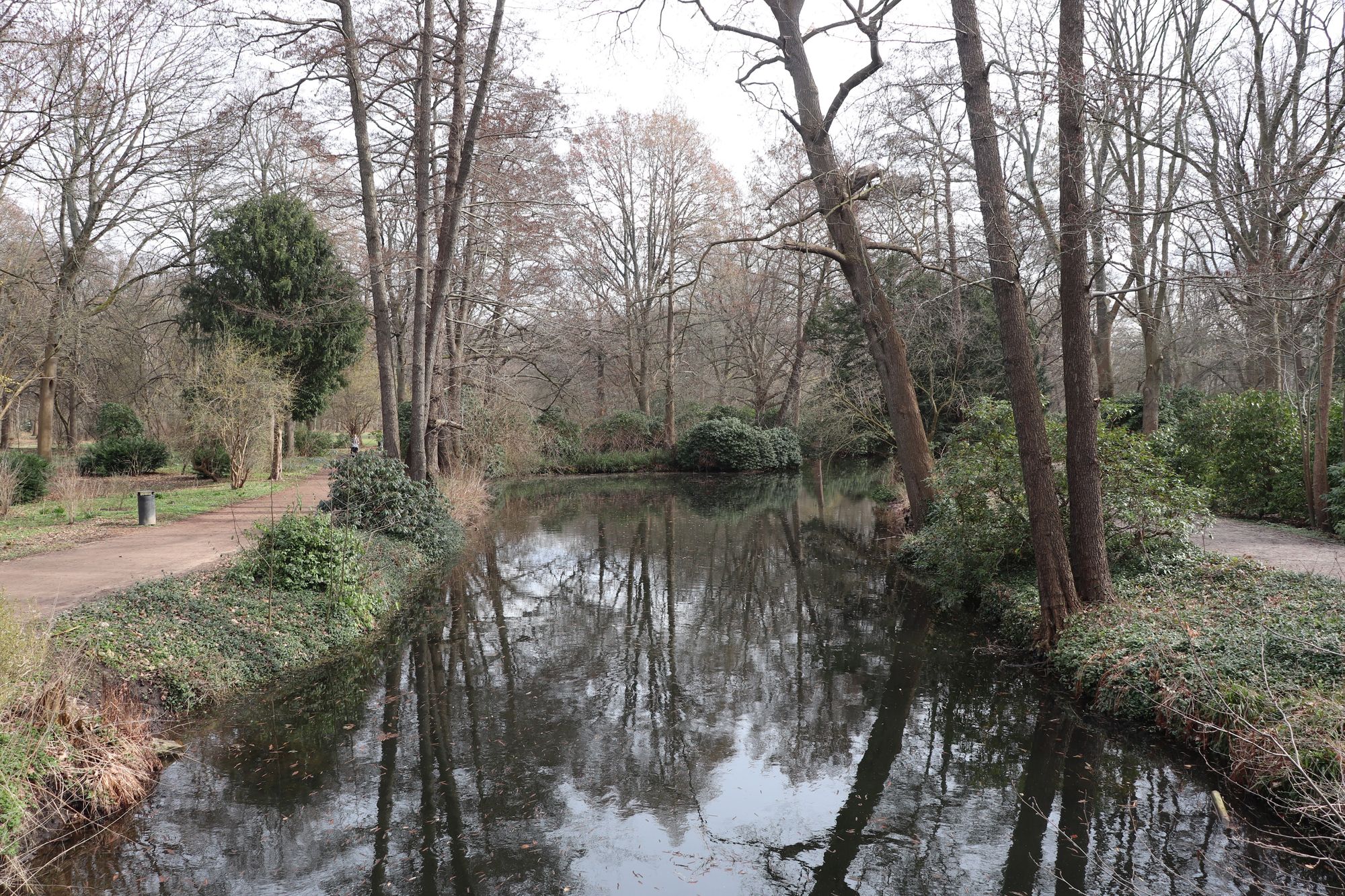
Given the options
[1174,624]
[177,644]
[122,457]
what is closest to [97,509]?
[122,457]

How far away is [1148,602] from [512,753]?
5.88 meters

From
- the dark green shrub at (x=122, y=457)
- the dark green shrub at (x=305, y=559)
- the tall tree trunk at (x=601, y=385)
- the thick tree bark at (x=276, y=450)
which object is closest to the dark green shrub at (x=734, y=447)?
the tall tree trunk at (x=601, y=385)

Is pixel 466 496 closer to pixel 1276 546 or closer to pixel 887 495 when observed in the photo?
pixel 887 495

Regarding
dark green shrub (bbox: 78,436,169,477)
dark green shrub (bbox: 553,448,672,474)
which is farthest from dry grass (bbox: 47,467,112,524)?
dark green shrub (bbox: 553,448,672,474)

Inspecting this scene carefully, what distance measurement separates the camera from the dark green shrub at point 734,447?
28.7 meters

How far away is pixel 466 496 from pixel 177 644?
419 inches

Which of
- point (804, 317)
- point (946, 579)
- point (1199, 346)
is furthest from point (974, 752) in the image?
point (804, 317)

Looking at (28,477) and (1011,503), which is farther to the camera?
(28,477)

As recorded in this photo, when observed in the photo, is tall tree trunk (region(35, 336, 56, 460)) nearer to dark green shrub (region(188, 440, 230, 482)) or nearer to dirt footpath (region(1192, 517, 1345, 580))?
dark green shrub (region(188, 440, 230, 482))

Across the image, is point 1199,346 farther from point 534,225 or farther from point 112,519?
point 112,519

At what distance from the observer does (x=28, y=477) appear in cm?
1495

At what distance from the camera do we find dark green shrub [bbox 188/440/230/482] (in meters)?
18.5

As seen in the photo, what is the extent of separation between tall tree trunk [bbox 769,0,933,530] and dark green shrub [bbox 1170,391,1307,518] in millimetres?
3864

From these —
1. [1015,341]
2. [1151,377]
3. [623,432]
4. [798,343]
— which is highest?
[798,343]
